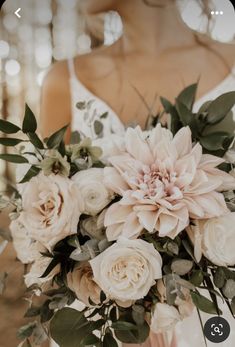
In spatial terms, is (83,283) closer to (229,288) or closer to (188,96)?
(229,288)

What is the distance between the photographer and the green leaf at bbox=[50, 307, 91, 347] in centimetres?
70

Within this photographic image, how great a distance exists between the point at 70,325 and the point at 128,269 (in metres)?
0.13

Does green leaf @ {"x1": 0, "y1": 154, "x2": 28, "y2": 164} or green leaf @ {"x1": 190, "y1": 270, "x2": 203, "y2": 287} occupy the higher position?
green leaf @ {"x1": 0, "y1": 154, "x2": 28, "y2": 164}

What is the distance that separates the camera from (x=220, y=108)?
2.38ft

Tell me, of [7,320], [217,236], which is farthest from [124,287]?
[7,320]

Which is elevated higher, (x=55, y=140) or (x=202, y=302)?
(x=55, y=140)

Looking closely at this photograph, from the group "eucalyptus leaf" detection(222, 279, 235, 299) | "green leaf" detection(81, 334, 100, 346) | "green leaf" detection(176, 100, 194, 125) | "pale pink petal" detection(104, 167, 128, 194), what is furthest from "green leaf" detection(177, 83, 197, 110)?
"green leaf" detection(81, 334, 100, 346)

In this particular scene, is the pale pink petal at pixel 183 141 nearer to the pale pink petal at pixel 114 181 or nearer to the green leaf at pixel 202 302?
the pale pink petal at pixel 114 181

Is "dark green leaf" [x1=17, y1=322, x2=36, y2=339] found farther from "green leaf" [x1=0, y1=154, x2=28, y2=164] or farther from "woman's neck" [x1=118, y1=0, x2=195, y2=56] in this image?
"woman's neck" [x1=118, y1=0, x2=195, y2=56]

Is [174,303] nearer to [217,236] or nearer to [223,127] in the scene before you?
[217,236]

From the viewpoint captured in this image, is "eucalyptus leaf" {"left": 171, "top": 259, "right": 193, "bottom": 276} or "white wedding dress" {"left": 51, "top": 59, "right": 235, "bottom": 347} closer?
"eucalyptus leaf" {"left": 171, "top": 259, "right": 193, "bottom": 276}

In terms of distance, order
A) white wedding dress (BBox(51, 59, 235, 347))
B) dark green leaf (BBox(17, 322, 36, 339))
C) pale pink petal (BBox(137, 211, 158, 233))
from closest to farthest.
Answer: pale pink petal (BBox(137, 211, 158, 233)) → dark green leaf (BBox(17, 322, 36, 339)) → white wedding dress (BBox(51, 59, 235, 347))

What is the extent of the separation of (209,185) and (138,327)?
0.23 metres

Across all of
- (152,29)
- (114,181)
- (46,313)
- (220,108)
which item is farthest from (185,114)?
(152,29)
